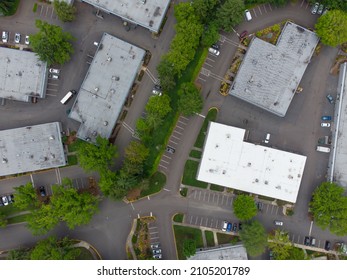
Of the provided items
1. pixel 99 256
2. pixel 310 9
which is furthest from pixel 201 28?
pixel 99 256

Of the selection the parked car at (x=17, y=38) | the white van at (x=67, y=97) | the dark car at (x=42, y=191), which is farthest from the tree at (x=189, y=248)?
the parked car at (x=17, y=38)

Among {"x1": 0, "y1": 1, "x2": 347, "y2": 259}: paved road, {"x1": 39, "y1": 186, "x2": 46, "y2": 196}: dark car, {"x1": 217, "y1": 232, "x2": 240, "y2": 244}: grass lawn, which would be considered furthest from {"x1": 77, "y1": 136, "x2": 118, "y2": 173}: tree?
{"x1": 217, "y1": 232, "x2": 240, "y2": 244}: grass lawn

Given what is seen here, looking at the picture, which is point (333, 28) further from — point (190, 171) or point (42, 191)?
point (42, 191)

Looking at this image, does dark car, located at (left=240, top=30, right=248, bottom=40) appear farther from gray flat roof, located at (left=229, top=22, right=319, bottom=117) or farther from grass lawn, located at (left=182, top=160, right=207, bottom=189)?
grass lawn, located at (left=182, top=160, right=207, bottom=189)

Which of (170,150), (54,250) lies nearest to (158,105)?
(170,150)

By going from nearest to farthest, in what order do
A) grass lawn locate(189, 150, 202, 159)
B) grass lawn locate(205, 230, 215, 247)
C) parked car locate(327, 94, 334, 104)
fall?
1. parked car locate(327, 94, 334, 104)
2. grass lawn locate(189, 150, 202, 159)
3. grass lawn locate(205, 230, 215, 247)

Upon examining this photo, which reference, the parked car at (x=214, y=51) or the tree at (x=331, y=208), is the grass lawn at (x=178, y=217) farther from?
the parked car at (x=214, y=51)
